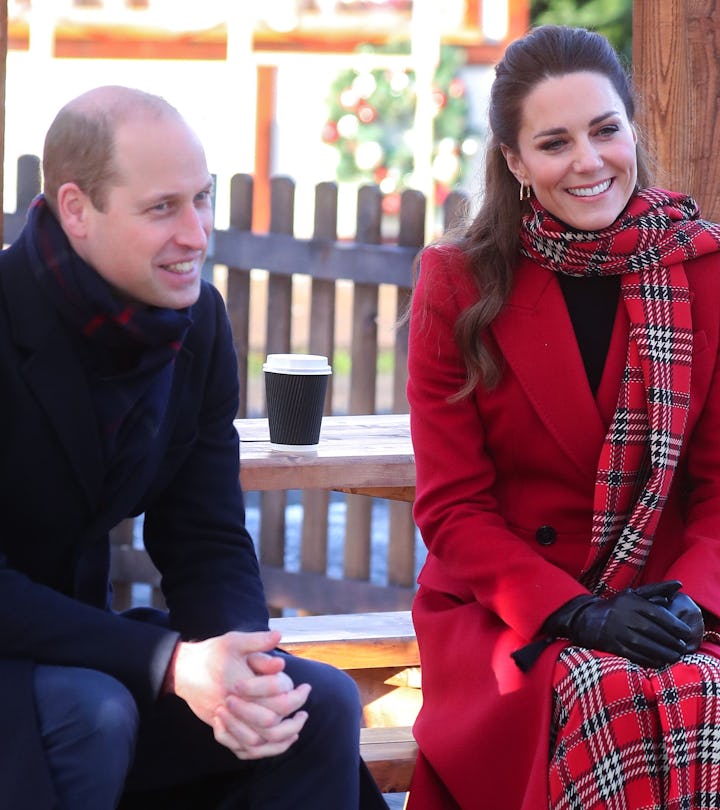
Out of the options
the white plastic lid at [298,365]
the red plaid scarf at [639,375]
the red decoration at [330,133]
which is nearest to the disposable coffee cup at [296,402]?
the white plastic lid at [298,365]

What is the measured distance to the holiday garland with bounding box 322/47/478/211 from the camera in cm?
1003

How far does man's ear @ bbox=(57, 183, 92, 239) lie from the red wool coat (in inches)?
32.4

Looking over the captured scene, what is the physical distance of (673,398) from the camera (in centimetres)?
264

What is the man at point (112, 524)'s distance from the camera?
2047 millimetres

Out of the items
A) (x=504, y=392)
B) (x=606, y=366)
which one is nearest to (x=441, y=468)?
(x=504, y=392)

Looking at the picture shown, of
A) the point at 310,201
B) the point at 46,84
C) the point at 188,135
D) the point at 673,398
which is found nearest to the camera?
the point at 188,135

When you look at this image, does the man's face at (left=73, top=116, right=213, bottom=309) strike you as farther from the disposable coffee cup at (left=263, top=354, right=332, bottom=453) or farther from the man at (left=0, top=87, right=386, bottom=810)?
the disposable coffee cup at (left=263, top=354, right=332, bottom=453)

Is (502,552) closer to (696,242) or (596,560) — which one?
(596,560)

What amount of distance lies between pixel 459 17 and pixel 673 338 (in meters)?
8.03

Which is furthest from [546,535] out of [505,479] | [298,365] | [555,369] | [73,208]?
[73,208]

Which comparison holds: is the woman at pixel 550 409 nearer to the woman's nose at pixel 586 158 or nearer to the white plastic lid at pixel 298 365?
the woman's nose at pixel 586 158

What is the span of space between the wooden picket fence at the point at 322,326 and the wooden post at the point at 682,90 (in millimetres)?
2015

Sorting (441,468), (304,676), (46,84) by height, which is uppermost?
(46,84)

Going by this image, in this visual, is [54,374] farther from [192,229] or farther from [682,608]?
[682,608]
